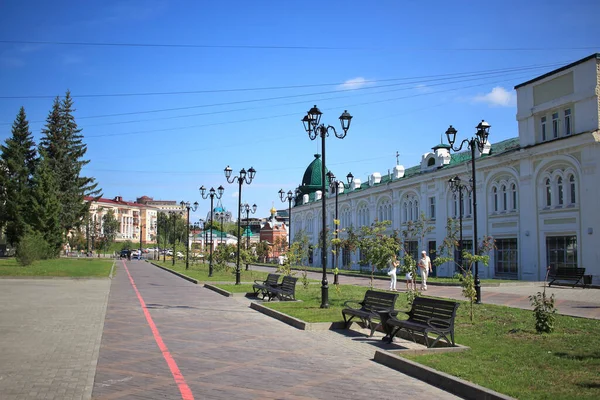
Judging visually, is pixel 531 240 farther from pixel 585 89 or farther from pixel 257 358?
pixel 257 358

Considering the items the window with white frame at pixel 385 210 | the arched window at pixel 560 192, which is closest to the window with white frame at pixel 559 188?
the arched window at pixel 560 192

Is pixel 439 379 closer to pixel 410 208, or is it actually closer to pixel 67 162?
pixel 410 208

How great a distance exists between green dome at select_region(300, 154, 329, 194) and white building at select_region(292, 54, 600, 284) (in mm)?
33509

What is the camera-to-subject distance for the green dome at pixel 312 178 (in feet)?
247

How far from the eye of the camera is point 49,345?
32.8 ft

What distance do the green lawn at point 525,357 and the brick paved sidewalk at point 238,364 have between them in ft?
2.56

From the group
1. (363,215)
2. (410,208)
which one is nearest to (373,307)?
(410,208)

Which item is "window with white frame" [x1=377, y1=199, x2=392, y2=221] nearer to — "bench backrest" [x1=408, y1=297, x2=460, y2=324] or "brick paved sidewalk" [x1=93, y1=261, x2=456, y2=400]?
"brick paved sidewalk" [x1=93, y1=261, x2=456, y2=400]

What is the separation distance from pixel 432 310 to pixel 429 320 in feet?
1.10

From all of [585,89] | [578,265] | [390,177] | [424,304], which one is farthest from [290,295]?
[390,177]

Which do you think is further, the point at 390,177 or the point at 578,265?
the point at 390,177

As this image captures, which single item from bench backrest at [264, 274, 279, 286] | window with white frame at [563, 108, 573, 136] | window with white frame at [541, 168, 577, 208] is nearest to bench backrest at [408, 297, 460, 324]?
bench backrest at [264, 274, 279, 286]

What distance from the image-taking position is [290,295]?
58.7 feet

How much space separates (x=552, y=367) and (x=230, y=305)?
11800mm
